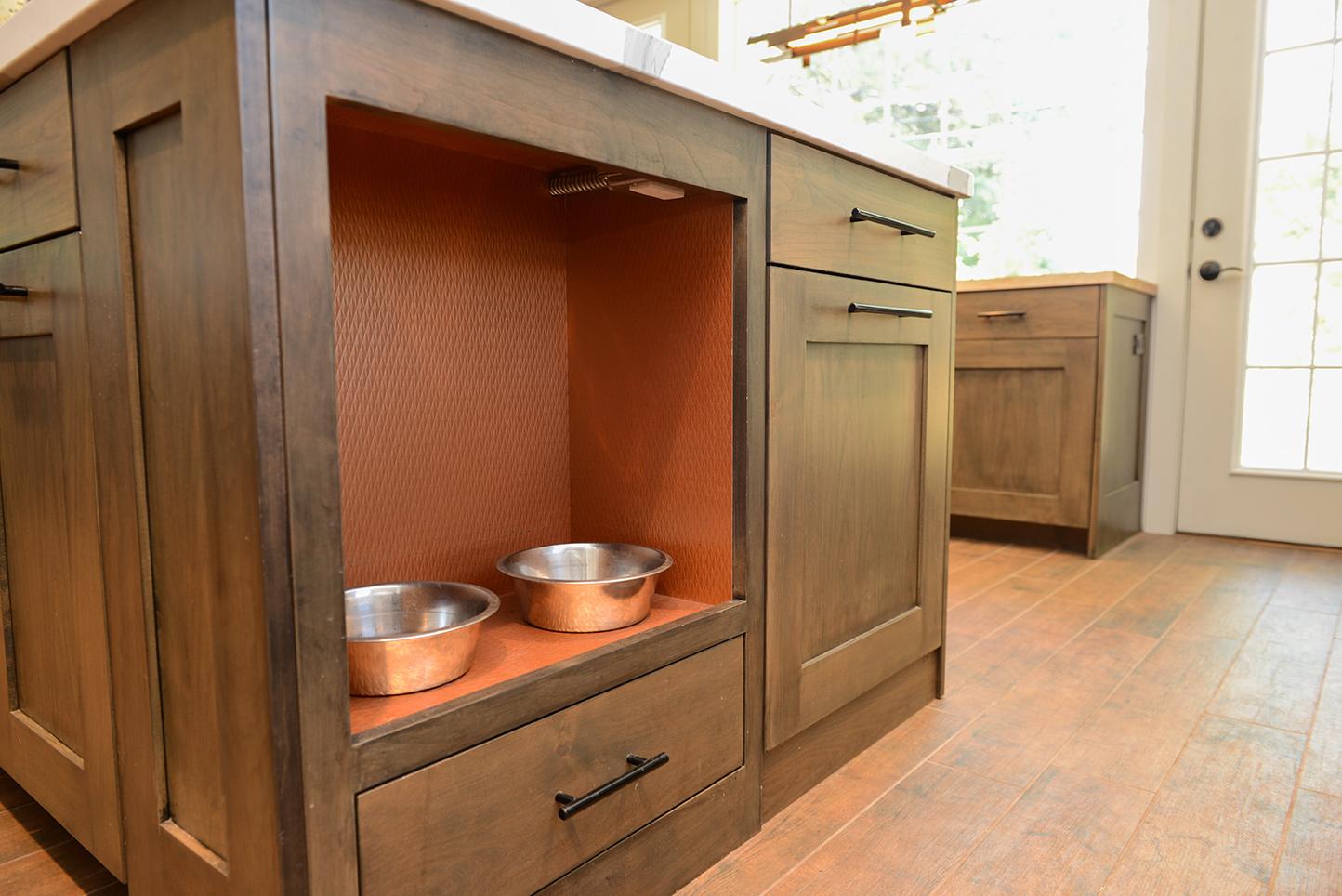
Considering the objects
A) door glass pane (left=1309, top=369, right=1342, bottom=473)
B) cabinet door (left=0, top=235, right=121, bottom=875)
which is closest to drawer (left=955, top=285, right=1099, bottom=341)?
door glass pane (left=1309, top=369, right=1342, bottom=473)

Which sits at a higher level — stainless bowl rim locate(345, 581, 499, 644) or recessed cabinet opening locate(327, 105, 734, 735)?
recessed cabinet opening locate(327, 105, 734, 735)

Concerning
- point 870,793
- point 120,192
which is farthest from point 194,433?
point 870,793

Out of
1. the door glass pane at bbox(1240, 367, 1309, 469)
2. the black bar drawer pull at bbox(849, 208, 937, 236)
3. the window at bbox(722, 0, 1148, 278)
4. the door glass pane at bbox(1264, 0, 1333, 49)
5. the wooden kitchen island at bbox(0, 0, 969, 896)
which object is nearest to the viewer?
the wooden kitchen island at bbox(0, 0, 969, 896)

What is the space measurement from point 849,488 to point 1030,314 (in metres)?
1.73

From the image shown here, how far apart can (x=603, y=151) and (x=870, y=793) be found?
0.96m

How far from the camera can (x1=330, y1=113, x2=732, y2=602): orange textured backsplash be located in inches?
41.6

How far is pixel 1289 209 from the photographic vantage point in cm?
278

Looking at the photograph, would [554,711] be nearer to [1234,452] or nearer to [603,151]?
[603,151]

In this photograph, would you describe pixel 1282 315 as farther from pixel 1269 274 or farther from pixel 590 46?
pixel 590 46

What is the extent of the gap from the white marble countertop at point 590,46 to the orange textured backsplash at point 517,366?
13 cm

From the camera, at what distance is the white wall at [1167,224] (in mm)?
2893

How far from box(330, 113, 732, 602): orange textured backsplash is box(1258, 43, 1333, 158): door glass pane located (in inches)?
102

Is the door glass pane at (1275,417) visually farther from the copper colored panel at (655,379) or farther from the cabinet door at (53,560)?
the cabinet door at (53,560)

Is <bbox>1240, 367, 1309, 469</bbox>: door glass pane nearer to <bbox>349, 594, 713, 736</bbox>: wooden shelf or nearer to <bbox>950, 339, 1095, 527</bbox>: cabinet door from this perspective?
<bbox>950, 339, 1095, 527</bbox>: cabinet door
